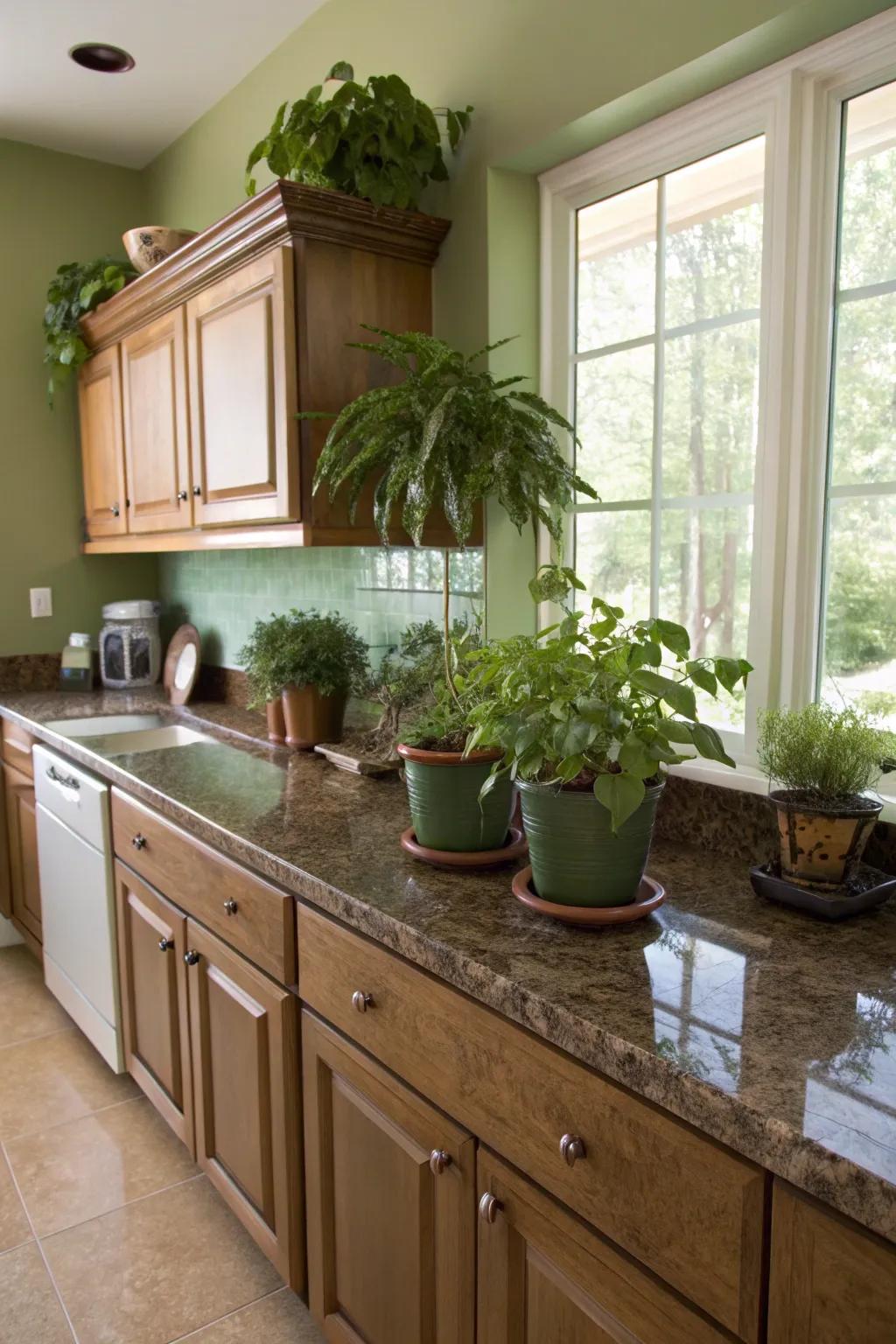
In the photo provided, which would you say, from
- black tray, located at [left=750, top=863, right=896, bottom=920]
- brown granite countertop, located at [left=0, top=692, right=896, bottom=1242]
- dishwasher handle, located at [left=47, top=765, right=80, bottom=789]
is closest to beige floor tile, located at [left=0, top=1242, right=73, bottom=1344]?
Answer: brown granite countertop, located at [left=0, top=692, right=896, bottom=1242]

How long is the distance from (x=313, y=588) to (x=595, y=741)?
1717 mm

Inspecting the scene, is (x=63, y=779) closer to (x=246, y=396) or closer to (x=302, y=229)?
(x=246, y=396)

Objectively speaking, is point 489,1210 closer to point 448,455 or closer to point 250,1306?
point 250,1306

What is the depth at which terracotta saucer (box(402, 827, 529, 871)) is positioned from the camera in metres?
1.48

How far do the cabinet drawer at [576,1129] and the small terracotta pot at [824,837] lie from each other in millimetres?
491

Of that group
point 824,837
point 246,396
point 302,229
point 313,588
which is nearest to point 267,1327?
point 824,837

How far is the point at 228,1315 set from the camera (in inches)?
69.4

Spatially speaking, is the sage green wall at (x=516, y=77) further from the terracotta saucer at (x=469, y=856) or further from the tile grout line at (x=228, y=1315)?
the tile grout line at (x=228, y=1315)

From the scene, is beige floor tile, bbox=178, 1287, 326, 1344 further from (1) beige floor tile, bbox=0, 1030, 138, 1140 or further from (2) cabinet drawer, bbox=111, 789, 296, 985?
(1) beige floor tile, bbox=0, 1030, 138, 1140

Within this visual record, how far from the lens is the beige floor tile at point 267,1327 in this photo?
5.60 ft

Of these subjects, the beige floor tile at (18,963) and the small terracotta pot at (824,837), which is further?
the beige floor tile at (18,963)

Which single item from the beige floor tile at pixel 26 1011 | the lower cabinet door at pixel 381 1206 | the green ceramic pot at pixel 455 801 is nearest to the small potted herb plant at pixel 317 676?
the green ceramic pot at pixel 455 801

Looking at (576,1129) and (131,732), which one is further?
(131,732)

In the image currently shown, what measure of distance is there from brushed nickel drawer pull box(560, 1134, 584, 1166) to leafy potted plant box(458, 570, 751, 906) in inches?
12.5
